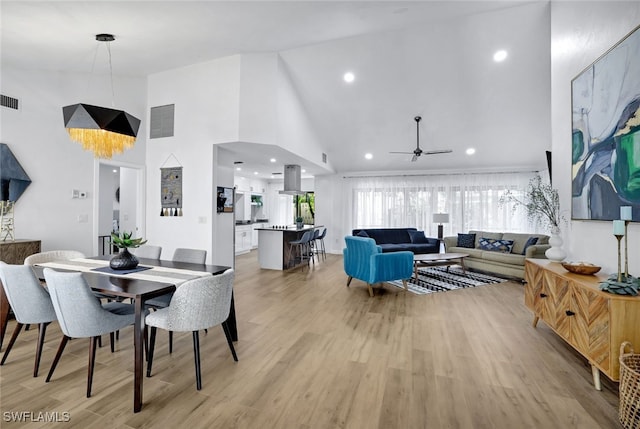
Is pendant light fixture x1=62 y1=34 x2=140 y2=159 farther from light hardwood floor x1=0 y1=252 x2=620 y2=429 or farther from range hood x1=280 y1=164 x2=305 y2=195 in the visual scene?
range hood x1=280 y1=164 x2=305 y2=195

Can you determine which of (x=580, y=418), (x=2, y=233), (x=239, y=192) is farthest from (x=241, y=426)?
(x=239, y=192)

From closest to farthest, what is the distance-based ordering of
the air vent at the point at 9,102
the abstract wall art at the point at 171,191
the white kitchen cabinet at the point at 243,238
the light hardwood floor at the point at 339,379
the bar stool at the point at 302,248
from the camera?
1. the light hardwood floor at the point at 339,379
2. the air vent at the point at 9,102
3. the abstract wall art at the point at 171,191
4. the bar stool at the point at 302,248
5. the white kitchen cabinet at the point at 243,238

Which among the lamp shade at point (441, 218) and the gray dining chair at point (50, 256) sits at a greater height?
the lamp shade at point (441, 218)

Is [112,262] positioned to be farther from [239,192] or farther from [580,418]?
[239,192]

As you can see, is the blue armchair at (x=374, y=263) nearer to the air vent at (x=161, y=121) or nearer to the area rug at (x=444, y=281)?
the area rug at (x=444, y=281)

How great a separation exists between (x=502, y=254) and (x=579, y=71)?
12.9 feet

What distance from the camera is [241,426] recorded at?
180 centimetres

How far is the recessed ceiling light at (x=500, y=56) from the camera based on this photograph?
15.8 feet

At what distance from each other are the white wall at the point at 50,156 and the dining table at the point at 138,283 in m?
1.60

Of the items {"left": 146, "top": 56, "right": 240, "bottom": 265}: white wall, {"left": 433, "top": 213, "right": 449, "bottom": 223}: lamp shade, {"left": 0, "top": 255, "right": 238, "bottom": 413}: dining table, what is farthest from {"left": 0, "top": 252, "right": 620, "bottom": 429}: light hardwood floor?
{"left": 433, "top": 213, "right": 449, "bottom": 223}: lamp shade

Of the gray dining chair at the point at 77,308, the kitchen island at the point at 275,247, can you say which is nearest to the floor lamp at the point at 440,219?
the kitchen island at the point at 275,247

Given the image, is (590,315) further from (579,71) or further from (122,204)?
(122,204)

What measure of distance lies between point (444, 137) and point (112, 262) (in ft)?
22.3

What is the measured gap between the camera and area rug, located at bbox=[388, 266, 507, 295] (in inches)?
201
